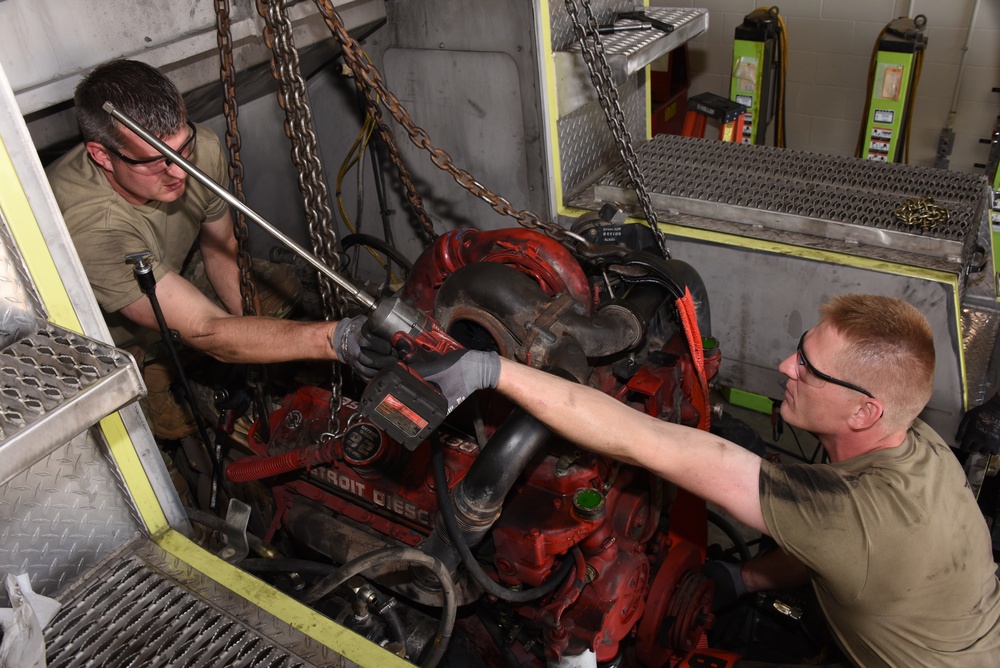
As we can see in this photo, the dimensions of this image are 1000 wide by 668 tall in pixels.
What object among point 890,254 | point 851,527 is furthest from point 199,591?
point 890,254

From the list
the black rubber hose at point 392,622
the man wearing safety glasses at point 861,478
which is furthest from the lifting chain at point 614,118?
the black rubber hose at point 392,622

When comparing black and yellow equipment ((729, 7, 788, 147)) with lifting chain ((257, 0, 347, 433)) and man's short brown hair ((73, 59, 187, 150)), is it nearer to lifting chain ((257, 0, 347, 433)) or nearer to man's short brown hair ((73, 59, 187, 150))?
lifting chain ((257, 0, 347, 433))

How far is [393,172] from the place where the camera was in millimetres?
4008

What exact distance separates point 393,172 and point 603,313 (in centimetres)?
205

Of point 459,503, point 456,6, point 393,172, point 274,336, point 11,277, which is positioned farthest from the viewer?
point 393,172

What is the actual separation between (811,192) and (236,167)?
2.22 metres

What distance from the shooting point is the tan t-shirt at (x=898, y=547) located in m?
1.86

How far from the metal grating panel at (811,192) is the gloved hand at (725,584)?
1.29m

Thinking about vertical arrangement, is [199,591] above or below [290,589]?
above

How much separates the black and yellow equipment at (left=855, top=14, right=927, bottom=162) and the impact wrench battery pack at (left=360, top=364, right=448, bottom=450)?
3.86 metres

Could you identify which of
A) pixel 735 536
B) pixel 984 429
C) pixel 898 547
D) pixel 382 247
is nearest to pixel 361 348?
pixel 898 547

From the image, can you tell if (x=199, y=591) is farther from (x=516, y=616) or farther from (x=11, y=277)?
(x=516, y=616)

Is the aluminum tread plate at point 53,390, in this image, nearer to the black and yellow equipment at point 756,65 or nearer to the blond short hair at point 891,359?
the blond short hair at point 891,359

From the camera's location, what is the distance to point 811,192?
3.22 metres
